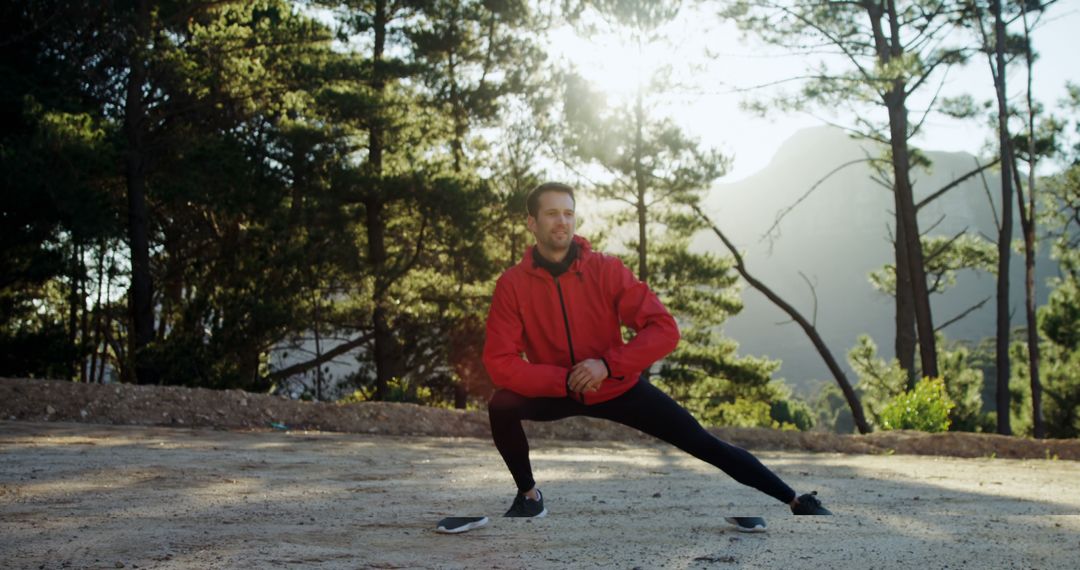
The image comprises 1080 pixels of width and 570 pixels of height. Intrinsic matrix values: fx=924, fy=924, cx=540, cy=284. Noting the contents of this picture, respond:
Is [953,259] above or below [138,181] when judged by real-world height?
above

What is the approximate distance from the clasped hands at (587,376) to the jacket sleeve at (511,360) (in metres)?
0.14

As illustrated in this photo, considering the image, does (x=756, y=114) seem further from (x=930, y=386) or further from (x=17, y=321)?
(x=17, y=321)

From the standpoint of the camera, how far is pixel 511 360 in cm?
422

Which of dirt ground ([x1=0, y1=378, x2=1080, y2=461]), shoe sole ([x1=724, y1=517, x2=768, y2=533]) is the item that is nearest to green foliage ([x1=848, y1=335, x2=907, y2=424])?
dirt ground ([x1=0, y1=378, x2=1080, y2=461])

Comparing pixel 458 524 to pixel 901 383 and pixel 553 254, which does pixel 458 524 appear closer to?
pixel 553 254

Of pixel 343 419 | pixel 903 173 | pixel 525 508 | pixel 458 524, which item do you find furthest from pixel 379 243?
pixel 458 524

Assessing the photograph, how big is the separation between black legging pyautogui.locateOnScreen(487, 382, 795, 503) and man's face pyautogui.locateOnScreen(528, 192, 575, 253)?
72cm

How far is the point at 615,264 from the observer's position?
172 inches

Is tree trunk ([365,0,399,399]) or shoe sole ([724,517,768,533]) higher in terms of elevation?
tree trunk ([365,0,399,399])

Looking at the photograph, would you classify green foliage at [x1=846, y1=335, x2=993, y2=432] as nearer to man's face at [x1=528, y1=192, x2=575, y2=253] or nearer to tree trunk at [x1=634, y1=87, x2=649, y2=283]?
tree trunk at [x1=634, y1=87, x2=649, y2=283]

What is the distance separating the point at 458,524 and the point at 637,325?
1.24m

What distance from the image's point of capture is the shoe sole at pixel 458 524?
4.25 metres

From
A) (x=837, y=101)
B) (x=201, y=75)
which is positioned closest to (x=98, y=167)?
(x=201, y=75)

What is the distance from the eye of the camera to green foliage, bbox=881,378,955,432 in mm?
13211
